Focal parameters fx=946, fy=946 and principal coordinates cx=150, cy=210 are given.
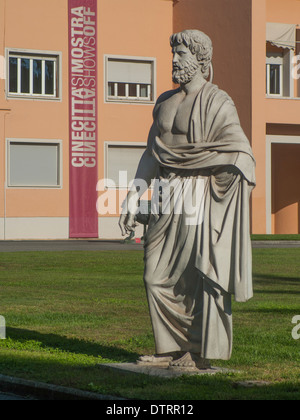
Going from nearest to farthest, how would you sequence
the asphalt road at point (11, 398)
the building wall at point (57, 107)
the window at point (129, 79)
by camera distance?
the asphalt road at point (11, 398)
the building wall at point (57, 107)
the window at point (129, 79)

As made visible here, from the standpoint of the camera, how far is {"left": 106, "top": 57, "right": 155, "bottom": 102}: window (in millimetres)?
41469

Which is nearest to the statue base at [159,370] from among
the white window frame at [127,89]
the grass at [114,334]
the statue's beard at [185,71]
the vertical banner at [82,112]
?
the grass at [114,334]

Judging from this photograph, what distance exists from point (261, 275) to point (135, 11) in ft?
81.5

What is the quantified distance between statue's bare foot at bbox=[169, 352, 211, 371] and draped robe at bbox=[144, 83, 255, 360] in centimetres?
7

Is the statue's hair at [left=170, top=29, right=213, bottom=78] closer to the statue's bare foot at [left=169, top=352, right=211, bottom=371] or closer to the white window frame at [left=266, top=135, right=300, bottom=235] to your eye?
the statue's bare foot at [left=169, top=352, right=211, bottom=371]

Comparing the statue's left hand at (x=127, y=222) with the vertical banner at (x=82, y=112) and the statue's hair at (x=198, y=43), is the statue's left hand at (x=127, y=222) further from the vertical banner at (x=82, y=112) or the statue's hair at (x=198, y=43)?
the vertical banner at (x=82, y=112)

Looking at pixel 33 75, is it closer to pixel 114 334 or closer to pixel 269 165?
pixel 269 165

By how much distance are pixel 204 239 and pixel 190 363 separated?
96 cm

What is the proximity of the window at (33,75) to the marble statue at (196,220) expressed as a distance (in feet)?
108

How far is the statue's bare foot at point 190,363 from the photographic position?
7164 mm

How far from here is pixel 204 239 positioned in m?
7.05

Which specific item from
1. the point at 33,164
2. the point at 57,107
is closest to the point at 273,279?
the point at 33,164

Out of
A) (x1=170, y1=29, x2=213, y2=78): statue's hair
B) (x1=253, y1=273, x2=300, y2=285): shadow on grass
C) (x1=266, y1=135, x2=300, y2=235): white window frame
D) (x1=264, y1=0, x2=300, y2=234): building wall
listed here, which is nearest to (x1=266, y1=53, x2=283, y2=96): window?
(x1=264, y1=0, x2=300, y2=234): building wall
